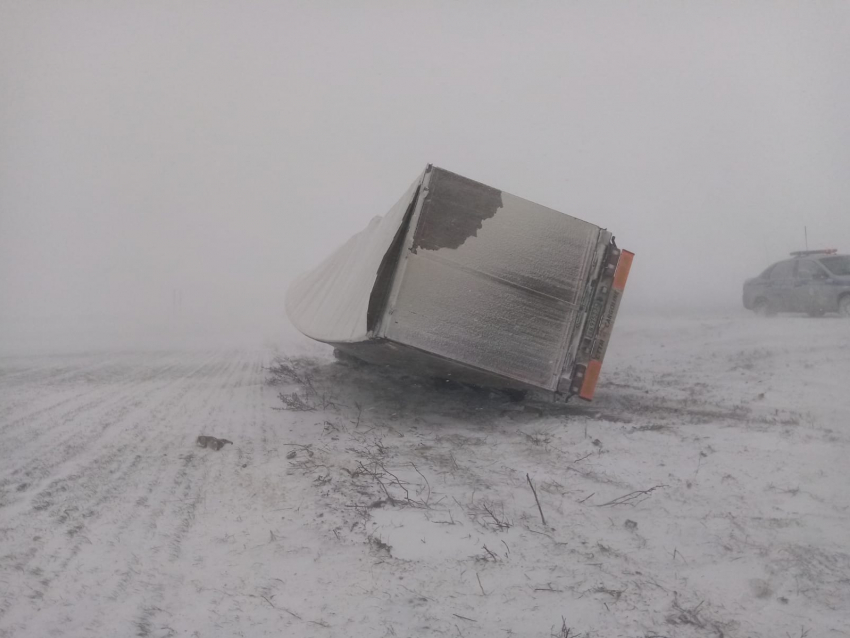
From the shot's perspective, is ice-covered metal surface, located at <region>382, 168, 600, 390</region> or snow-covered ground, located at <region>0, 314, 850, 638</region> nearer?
snow-covered ground, located at <region>0, 314, 850, 638</region>

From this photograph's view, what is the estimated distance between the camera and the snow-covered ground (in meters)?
2.43

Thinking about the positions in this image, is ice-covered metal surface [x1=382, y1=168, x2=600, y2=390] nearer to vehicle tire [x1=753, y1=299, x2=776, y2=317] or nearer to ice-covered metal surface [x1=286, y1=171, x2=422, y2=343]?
ice-covered metal surface [x1=286, y1=171, x2=422, y2=343]

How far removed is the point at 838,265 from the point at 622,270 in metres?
7.06

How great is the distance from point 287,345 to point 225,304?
29812 millimetres

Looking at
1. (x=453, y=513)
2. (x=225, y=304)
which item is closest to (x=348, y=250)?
(x=453, y=513)

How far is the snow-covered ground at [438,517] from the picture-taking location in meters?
2.43

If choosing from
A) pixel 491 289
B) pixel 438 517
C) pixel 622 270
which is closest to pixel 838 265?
pixel 622 270

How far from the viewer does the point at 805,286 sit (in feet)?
33.7

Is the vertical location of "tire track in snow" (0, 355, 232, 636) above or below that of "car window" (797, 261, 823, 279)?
below

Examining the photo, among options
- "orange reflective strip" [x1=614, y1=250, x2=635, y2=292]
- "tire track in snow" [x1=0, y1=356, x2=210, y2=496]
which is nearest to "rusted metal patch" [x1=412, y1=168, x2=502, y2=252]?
"orange reflective strip" [x1=614, y1=250, x2=635, y2=292]

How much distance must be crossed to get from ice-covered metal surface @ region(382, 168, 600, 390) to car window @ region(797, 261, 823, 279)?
7.40 metres

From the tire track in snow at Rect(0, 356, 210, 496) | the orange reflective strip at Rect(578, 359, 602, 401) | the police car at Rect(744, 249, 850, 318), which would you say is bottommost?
the tire track in snow at Rect(0, 356, 210, 496)

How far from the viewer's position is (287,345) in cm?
1391

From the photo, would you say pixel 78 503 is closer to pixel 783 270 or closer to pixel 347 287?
pixel 347 287
